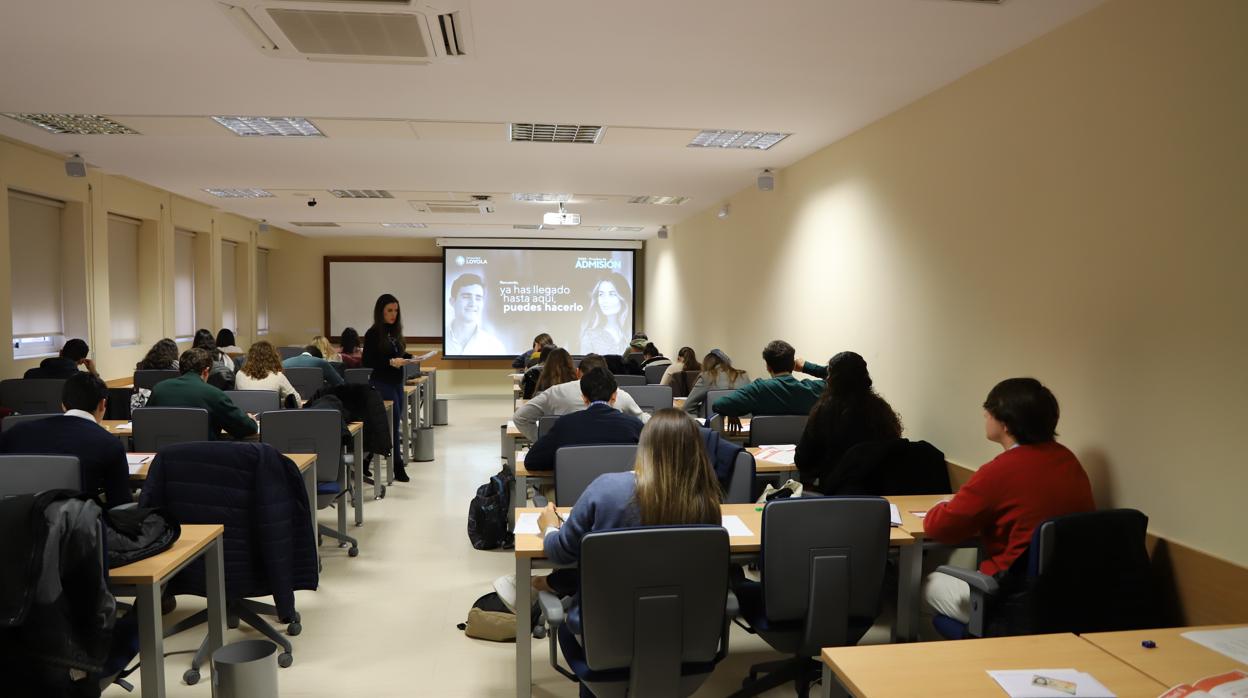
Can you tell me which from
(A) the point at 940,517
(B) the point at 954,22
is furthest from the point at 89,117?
(A) the point at 940,517

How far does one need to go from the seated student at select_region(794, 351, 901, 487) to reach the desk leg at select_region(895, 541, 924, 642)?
84 centimetres

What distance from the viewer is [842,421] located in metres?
3.80

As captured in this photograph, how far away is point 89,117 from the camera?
5.12 meters

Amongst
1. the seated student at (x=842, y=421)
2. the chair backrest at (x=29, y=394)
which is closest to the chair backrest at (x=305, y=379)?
the chair backrest at (x=29, y=394)

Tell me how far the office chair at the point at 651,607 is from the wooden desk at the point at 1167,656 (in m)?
1.03

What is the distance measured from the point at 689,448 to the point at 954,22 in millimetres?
2244

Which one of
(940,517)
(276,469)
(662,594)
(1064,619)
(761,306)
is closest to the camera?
(662,594)

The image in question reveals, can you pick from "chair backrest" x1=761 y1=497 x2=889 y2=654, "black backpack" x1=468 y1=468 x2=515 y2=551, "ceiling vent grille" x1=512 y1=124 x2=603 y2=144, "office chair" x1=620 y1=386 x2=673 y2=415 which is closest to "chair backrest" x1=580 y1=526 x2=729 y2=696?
"chair backrest" x1=761 y1=497 x2=889 y2=654

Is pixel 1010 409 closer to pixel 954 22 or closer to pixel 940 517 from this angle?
pixel 940 517

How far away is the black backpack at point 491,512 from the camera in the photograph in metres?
4.80

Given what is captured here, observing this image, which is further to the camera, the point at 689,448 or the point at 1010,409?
the point at 1010,409

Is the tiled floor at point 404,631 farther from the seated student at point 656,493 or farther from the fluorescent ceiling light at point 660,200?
the fluorescent ceiling light at point 660,200

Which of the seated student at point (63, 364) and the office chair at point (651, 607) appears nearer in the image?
the office chair at point (651, 607)

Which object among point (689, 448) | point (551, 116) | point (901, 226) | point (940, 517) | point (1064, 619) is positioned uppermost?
point (551, 116)
